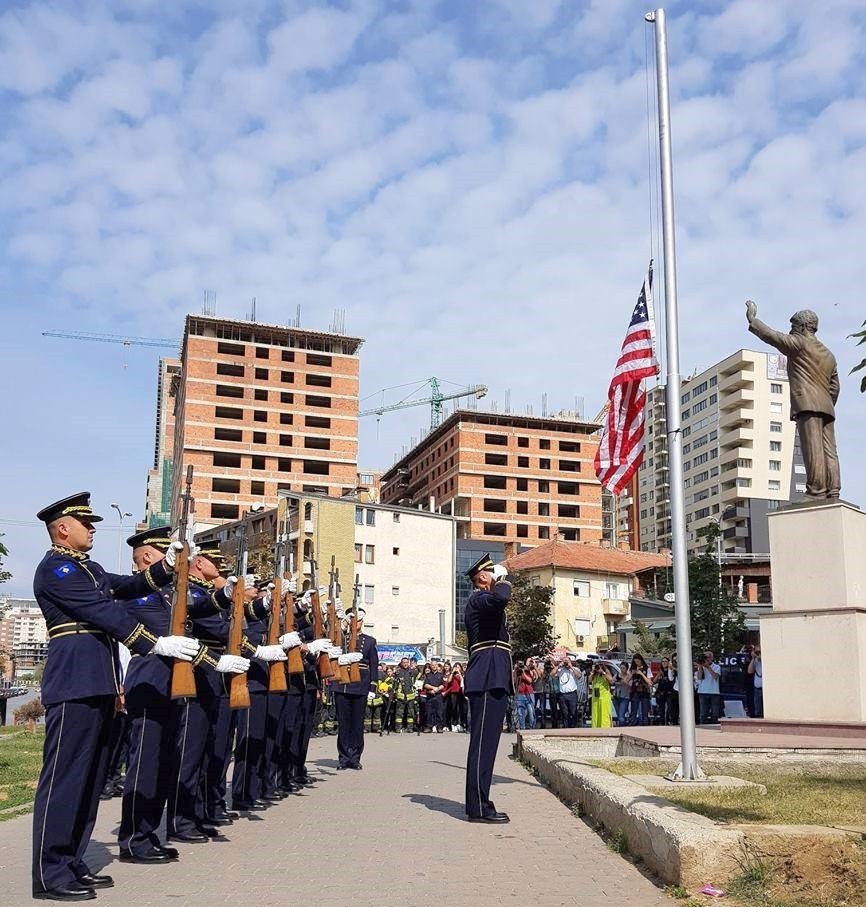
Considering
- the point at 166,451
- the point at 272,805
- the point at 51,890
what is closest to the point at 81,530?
the point at 51,890

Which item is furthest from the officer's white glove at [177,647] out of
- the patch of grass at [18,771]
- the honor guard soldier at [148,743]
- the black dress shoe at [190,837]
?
the patch of grass at [18,771]

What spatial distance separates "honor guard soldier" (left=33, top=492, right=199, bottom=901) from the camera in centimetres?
629

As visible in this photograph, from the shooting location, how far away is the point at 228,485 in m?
85.4

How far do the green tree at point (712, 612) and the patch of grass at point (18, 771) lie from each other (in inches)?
943

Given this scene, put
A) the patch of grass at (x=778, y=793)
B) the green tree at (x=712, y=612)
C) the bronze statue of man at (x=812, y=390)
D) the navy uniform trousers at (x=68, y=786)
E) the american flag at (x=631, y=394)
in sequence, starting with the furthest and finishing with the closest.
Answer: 1. the green tree at (x=712, y=612)
2. the bronze statue of man at (x=812, y=390)
3. the american flag at (x=631, y=394)
4. the patch of grass at (x=778, y=793)
5. the navy uniform trousers at (x=68, y=786)

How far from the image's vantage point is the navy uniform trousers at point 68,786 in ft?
20.5

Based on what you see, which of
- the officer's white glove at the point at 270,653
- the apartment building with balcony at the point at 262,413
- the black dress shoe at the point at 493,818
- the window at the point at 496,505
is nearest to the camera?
the black dress shoe at the point at 493,818

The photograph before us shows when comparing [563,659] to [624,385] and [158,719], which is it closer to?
[624,385]

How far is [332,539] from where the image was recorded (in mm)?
61469

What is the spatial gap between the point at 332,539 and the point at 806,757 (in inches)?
2032

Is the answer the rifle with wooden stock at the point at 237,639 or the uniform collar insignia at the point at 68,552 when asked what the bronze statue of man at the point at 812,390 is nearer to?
the rifle with wooden stock at the point at 237,639

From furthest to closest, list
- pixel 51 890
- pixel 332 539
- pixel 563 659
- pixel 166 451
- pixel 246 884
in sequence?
pixel 166 451 → pixel 332 539 → pixel 563 659 → pixel 246 884 → pixel 51 890

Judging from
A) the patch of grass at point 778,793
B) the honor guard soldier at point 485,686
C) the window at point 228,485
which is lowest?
the patch of grass at point 778,793

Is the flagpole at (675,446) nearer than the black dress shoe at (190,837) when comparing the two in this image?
No
